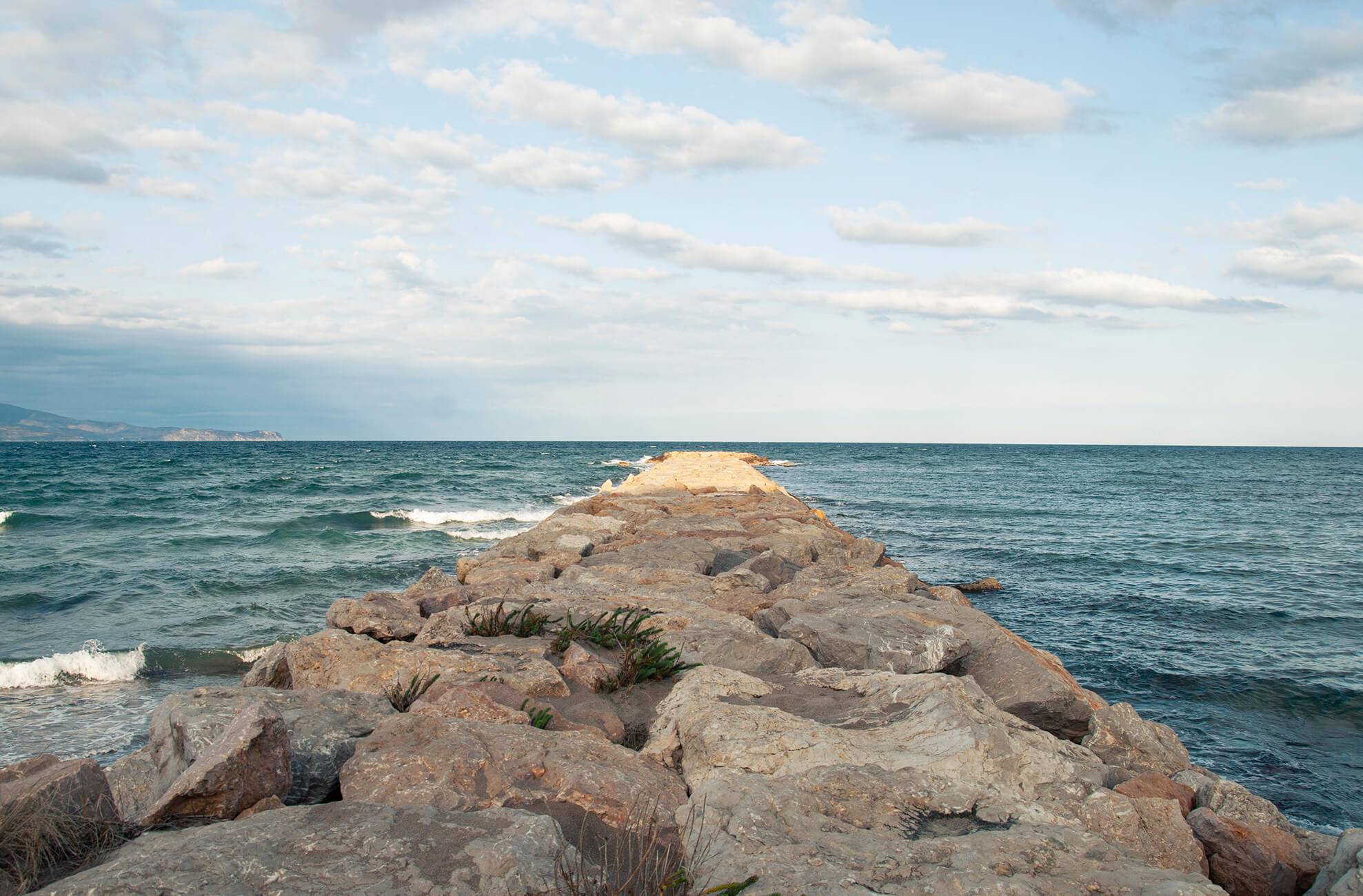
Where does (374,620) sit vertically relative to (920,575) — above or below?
above

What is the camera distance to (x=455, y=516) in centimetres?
2939

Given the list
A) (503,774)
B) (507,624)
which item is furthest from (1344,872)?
(507,624)

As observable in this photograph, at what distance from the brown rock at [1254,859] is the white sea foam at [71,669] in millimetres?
11337

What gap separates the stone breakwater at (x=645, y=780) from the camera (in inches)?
139

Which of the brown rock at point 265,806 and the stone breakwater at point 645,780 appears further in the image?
the brown rock at point 265,806

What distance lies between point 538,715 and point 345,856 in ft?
6.52

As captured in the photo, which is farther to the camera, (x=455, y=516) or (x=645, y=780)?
(x=455, y=516)

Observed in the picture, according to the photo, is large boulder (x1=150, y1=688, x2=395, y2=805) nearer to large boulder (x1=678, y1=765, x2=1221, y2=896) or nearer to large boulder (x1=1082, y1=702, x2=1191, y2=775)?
large boulder (x1=678, y1=765, x2=1221, y2=896)

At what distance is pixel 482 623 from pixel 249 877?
14.6 ft

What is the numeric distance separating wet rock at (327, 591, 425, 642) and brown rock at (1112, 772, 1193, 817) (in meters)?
6.01

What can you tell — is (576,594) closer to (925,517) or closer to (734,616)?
(734,616)

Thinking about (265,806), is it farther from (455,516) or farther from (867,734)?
(455,516)

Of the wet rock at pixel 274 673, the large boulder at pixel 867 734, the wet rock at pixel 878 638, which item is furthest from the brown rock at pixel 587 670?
the wet rock at pixel 274 673

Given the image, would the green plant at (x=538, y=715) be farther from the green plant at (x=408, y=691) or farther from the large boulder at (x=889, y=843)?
the large boulder at (x=889, y=843)
